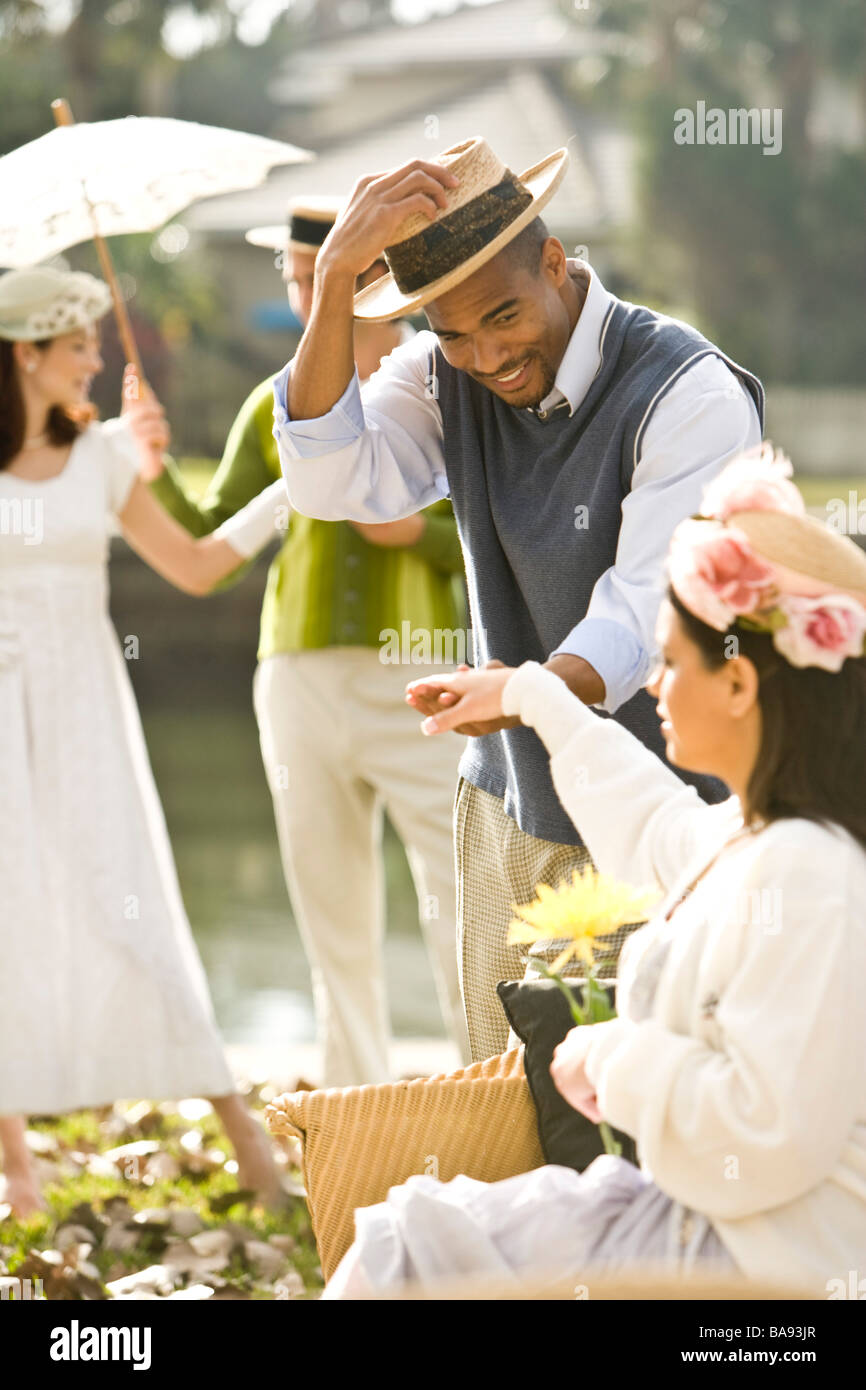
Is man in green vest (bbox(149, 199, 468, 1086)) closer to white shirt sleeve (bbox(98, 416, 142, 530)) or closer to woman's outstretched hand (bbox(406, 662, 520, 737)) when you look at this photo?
white shirt sleeve (bbox(98, 416, 142, 530))

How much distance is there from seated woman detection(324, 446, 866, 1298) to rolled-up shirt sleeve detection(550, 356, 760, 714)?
0.31m

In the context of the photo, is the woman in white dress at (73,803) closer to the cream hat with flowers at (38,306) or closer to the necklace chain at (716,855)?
the cream hat with flowers at (38,306)

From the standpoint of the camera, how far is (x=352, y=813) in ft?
13.5

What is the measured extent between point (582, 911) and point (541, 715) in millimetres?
259

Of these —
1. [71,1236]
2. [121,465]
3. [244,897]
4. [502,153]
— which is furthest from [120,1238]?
[502,153]

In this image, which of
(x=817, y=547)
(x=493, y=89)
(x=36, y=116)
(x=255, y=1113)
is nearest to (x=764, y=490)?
(x=817, y=547)

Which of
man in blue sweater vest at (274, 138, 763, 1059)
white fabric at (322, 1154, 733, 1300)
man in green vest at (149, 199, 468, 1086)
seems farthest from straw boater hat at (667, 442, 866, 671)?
man in green vest at (149, 199, 468, 1086)

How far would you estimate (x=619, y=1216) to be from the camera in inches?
73.4

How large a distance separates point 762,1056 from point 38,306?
2.83 m

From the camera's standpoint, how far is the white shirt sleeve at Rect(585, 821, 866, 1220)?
167 centimetres

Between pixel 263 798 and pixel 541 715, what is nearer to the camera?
pixel 541 715

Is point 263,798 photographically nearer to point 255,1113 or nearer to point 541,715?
point 255,1113

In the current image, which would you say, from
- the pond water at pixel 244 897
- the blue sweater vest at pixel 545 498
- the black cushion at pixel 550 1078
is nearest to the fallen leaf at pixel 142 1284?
the blue sweater vest at pixel 545 498

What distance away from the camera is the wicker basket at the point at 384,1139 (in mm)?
2160
